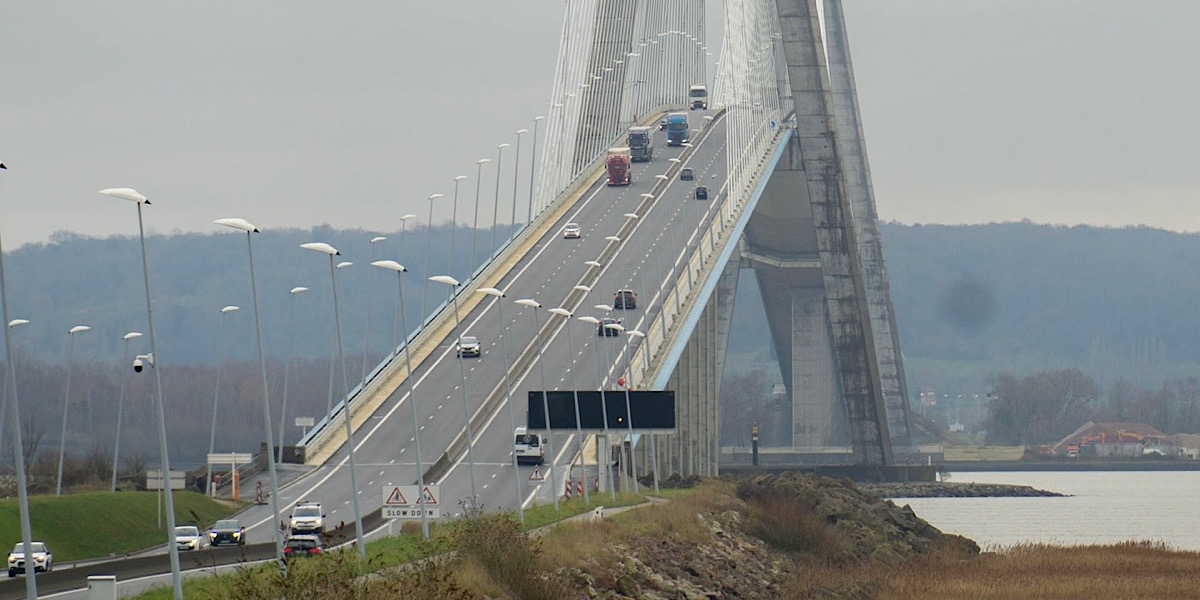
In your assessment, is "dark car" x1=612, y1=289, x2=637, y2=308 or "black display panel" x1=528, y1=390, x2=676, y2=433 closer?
"black display panel" x1=528, y1=390, x2=676, y2=433

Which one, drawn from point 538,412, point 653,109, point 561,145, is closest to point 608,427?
point 538,412

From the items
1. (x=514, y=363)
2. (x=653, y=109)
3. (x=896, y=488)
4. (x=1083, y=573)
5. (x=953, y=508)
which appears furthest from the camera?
(x=653, y=109)

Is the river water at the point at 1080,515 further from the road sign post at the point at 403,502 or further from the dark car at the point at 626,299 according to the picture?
the road sign post at the point at 403,502

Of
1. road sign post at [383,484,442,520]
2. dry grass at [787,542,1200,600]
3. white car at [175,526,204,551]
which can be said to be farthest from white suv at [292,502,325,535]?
dry grass at [787,542,1200,600]

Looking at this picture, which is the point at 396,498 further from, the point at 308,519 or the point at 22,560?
the point at 22,560

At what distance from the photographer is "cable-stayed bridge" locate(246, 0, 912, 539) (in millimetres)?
78500

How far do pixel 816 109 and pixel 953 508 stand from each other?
2253cm

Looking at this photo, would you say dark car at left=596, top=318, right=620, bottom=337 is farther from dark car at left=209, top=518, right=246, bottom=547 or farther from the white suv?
dark car at left=209, top=518, right=246, bottom=547

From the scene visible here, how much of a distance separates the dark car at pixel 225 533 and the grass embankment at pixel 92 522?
0.71 meters

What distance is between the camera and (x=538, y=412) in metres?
73.6

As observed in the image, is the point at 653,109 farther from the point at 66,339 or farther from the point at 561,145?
the point at 66,339

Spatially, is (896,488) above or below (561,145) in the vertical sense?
below

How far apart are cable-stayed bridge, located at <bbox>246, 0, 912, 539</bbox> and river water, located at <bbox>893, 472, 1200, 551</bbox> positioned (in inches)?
437

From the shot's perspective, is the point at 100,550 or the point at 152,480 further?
the point at 152,480
